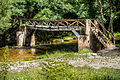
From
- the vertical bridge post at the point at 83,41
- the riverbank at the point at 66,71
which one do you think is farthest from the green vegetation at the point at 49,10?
the riverbank at the point at 66,71

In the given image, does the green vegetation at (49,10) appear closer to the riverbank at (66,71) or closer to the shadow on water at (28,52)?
the shadow on water at (28,52)

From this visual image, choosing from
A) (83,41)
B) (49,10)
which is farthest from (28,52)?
(49,10)

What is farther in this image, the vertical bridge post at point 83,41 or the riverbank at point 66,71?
the vertical bridge post at point 83,41

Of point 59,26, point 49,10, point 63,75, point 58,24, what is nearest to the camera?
point 63,75

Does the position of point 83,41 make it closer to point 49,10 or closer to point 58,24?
point 58,24

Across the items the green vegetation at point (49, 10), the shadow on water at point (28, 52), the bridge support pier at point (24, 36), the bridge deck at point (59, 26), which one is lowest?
the shadow on water at point (28, 52)

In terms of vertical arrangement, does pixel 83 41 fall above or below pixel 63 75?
below

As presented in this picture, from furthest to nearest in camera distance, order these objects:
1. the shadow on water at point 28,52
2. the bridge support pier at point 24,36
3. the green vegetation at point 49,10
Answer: the green vegetation at point 49,10
the bridge support pier at point 24,36
the shadow on water at point 28,52

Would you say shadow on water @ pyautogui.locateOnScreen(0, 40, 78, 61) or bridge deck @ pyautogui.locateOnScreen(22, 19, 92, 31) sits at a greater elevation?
bridge deck @ pyautogui.locateOnScreen(22, 19, 92, 31)

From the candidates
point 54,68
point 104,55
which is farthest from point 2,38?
point 54,68

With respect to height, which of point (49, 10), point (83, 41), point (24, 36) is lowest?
A: point (24, 36)

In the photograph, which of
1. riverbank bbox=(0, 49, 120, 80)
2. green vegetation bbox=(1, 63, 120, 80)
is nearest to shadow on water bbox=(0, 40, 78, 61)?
riverbank bbox=(0, 49, 120, 80)

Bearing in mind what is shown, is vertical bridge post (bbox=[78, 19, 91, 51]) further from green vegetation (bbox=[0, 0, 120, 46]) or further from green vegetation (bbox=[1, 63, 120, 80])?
green vegetation (bbox=[0, 0, 120, 46])

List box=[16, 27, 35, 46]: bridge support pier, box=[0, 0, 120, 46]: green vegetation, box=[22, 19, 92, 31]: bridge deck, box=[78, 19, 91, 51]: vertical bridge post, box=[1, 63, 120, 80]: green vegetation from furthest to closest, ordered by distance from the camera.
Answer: box=[0, 0, 120, 46]: green vegetation → box=[16, 27, 35, 46]: bridge support pier → box=[22, 19, 92, 31]: bridge deck → box=[78, 19, 91, 51]: vertical bridge post → box=[1, 63, 120, 80]: green vegetation
